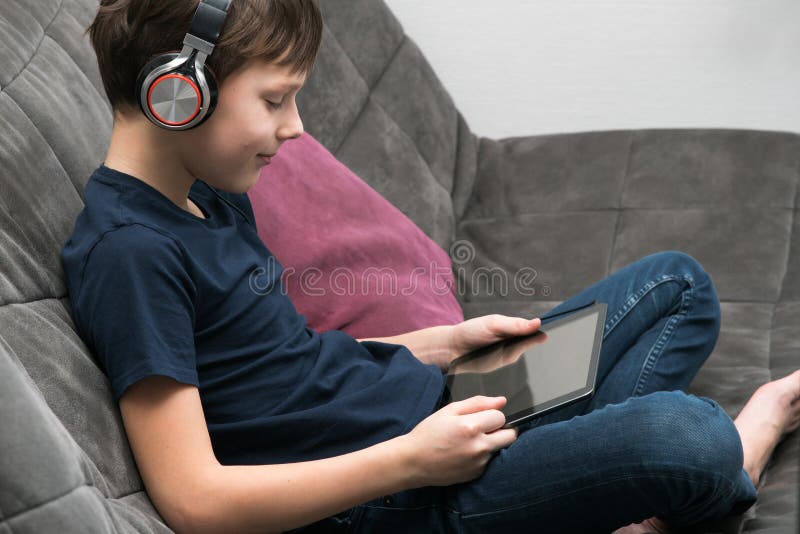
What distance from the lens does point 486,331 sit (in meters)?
1.20

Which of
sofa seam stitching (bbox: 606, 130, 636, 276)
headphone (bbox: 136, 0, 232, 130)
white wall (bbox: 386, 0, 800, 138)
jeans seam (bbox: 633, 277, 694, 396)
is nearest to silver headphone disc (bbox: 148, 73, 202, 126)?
headphone (bbox: 136, 0, 232, 130)

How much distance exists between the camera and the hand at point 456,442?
0.90 metres

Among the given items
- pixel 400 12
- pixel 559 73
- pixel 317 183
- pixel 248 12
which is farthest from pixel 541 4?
pixel 248 12

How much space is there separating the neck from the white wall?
54.2 inches

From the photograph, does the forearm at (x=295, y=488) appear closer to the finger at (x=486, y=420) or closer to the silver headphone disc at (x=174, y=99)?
the finger at (x=486, y=420)

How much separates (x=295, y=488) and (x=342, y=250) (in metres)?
0.63

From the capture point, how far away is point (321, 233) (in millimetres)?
1460

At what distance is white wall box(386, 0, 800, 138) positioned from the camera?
225cm

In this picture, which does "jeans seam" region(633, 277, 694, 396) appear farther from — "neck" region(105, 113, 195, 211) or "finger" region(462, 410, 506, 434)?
"neck" region(105, 113, 195, 211)

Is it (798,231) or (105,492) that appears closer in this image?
(105,492)

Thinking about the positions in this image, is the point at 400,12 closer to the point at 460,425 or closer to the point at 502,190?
the point at 502,190

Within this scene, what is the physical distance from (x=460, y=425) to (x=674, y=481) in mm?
213

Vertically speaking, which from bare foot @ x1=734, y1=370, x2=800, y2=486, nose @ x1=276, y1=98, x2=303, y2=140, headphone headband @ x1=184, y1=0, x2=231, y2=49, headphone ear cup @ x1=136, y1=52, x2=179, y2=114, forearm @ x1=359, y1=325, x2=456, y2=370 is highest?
headphone headband @ x1=184, y1=0, x2=231, y2=49

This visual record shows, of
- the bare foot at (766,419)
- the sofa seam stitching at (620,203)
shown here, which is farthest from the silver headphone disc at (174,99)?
the sofa seam stitching at (620,203)
